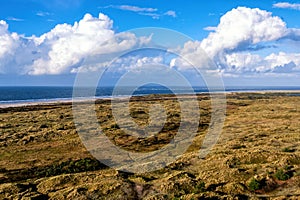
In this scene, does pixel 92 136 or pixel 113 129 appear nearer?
pixel 92 136

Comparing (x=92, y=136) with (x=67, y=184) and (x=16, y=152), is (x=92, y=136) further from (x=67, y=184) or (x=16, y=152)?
(x=67, y=184)

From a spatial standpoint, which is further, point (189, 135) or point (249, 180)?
point (189, 135)

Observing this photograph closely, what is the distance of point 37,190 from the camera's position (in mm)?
25719

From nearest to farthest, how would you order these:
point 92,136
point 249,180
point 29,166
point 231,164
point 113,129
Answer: point 249,180
point 231,164
point 29,166
point 92,136
point 113,129

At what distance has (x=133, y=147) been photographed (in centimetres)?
4550

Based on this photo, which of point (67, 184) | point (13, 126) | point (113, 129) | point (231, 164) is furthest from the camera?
point (13, 126)

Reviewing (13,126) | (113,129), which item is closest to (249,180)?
(113,129)

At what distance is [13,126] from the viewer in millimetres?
66562

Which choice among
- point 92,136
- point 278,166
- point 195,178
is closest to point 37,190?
point 195,178

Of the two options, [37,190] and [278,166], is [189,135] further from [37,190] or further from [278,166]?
[37,190]

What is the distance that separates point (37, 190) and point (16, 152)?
18.9 meters

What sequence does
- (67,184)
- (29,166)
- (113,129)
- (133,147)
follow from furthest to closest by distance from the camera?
(113,129), (133,147), (29,166), (67,184)

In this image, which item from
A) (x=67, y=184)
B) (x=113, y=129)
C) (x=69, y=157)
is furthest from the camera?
A: (x=113, y=129)

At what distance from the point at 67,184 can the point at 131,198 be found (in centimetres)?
681
